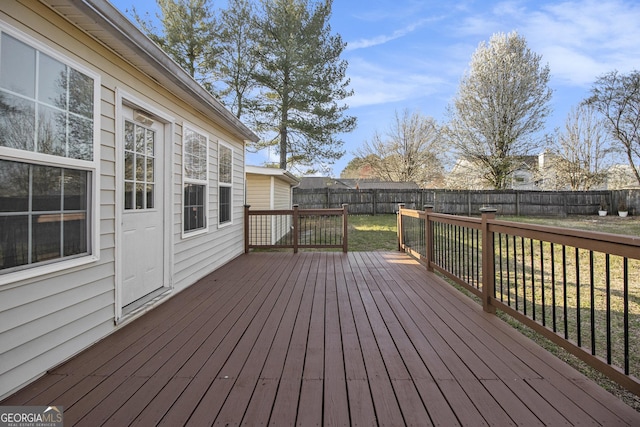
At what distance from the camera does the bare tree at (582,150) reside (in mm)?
15156

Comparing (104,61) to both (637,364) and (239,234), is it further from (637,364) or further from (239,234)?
(637,364)

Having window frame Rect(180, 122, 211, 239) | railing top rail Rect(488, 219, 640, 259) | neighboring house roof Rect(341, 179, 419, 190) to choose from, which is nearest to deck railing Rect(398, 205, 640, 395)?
railing top rail Rect(488, 219, 640, 259)

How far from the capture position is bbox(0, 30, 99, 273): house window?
5.23ft

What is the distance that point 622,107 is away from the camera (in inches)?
559

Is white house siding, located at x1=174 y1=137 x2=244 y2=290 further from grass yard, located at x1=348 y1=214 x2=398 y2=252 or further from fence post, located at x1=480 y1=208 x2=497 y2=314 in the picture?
fence post, located at x1=480 y1=208 x2=497 y2=314

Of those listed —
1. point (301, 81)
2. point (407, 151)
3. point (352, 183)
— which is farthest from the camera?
point (352, 183)

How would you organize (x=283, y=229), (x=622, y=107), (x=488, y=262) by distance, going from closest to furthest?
(x=488, y=262) < (x=283, y=229) < (x=622, y=107)

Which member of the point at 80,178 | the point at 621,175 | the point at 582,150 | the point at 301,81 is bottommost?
the point at 80,178

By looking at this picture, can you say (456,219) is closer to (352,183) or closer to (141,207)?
(141,207)

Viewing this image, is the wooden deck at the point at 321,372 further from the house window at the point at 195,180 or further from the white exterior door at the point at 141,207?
the house window at the point at 195,180

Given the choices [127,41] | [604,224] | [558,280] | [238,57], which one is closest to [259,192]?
[127,41]

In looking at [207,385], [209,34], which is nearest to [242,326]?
[207,385]

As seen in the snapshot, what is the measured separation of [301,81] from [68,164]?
10.3 meters

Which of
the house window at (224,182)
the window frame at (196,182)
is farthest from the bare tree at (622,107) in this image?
the window frame at (196,182)
